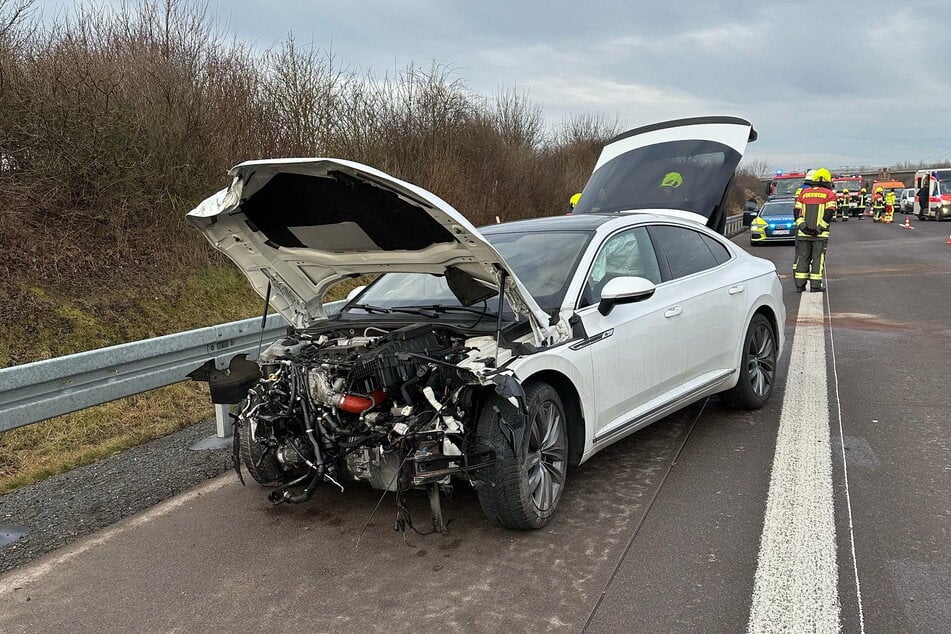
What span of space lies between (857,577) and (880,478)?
1.37 meters

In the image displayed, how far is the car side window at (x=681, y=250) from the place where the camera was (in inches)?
208

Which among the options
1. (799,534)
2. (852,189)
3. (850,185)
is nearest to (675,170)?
(799,534)

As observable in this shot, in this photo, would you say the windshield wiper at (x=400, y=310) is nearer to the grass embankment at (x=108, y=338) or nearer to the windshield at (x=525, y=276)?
the windshield at (x=525, y=276)

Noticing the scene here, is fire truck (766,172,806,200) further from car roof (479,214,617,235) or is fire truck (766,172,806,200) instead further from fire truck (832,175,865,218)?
car roof (479,214,617,235)

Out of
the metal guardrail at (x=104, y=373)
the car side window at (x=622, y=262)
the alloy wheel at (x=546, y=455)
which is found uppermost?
the car side window at (x=622, y=262)

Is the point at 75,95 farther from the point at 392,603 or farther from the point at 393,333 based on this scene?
the point at 392,603

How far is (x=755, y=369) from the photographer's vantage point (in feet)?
19.5

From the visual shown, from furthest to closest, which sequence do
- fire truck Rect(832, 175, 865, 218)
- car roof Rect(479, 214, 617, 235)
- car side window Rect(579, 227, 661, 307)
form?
fire truck Rect(832, 175, 865, 218) → car roof Rect(479, 214, 617, 235) → car side window Rect(579, 227, 661, 307)

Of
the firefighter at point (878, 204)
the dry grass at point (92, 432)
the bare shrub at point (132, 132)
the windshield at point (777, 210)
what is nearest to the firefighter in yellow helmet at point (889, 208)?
the firefighter at point (878, 204)

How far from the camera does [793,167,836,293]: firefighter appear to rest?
12.9 meters

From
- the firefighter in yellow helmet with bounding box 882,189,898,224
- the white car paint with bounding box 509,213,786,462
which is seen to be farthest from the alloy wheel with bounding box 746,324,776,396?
the firefighter in yellow helmet with bounding box 882,189,898,224

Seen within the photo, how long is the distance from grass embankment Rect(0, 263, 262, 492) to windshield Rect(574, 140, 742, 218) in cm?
482

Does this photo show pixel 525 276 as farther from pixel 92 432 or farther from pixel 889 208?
pixel 889 208

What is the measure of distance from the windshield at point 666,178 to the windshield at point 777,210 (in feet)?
56.2
